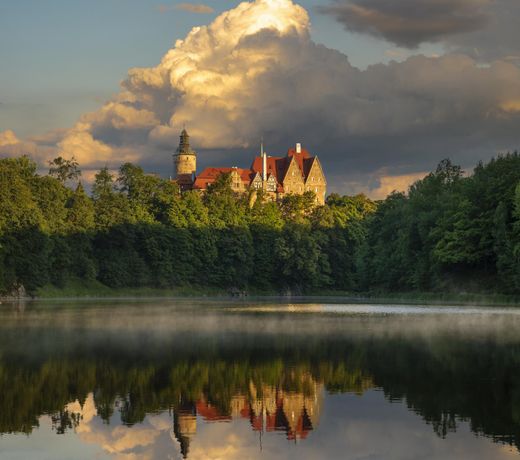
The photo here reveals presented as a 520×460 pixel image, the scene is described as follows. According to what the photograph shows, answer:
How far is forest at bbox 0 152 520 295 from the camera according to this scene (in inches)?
3305

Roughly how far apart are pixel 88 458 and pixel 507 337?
25590 mm

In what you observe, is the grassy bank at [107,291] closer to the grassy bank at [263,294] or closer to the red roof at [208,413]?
the grassy bank at [263,294]

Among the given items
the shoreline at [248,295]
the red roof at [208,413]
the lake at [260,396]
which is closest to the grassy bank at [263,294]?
the shoreline at [248,295]

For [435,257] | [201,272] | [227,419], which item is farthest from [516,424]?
[201,272]

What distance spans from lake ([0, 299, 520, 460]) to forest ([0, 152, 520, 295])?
42.7 meters

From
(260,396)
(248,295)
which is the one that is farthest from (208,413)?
(248,295)

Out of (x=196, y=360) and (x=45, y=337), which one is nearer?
(x=196, y=360)

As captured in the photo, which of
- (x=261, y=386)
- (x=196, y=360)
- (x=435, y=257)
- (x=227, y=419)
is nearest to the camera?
(x=227, y=419)

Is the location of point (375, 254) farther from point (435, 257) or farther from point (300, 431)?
point (300, 431)

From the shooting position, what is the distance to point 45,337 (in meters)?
39.5

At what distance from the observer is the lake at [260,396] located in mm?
17297

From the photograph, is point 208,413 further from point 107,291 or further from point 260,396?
point 107,291

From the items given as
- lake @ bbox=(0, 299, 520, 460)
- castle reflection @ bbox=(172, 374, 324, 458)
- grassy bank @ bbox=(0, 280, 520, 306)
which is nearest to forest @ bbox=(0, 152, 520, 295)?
grassy bank @ bbox=(0, 280, 520, 306)

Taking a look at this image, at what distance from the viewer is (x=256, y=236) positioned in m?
152
